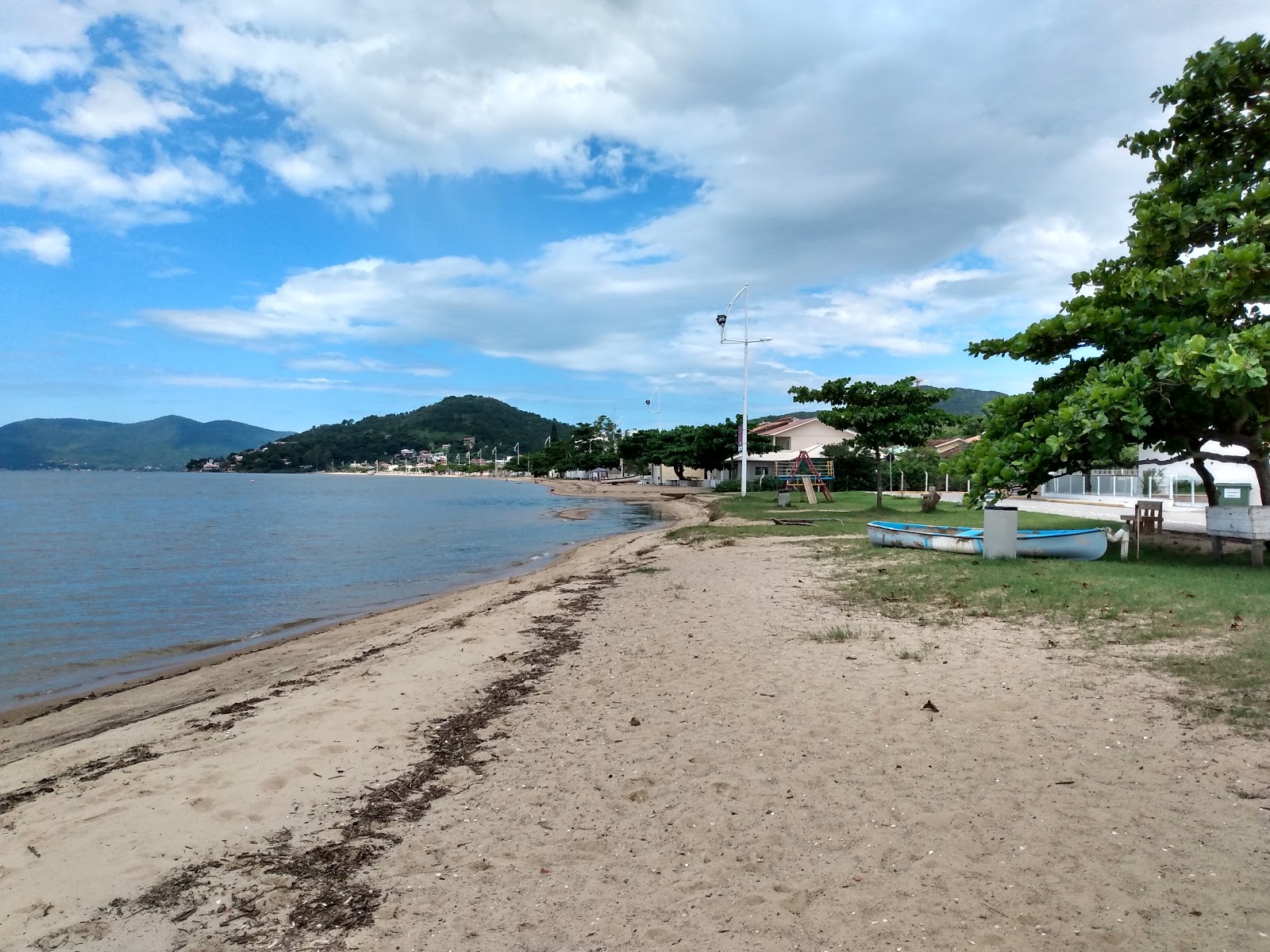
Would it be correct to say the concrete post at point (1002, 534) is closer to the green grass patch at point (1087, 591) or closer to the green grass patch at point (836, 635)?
the green grass patch at point (1087, 591)

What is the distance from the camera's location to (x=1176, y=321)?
37.5ft

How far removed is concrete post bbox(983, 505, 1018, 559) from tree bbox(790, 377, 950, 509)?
609 inches

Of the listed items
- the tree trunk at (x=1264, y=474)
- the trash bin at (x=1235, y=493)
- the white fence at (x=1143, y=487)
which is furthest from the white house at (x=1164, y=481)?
the tree trunk at (x=1264, y=474)

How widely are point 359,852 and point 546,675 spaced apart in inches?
144

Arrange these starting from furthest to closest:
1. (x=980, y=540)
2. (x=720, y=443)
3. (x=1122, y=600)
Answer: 1. (x=720, y=443)
2. (x=980, y=540)
3. (x=1122, y=600)

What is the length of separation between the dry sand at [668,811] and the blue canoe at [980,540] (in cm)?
613

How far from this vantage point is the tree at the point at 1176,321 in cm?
1072

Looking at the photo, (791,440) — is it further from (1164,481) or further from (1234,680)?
(1234,680)

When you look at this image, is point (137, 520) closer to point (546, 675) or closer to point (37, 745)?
point (37, 745)

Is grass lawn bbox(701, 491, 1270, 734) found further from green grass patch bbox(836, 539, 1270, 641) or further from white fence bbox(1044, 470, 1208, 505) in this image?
white fence bbox(1044, 470, 1208, 505)

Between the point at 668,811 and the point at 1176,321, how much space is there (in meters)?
11.6

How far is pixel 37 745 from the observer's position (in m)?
7.51

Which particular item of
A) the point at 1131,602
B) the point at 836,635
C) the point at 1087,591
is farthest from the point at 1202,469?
the point at 836,635

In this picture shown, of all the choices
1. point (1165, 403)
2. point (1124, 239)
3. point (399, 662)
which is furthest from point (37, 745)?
point (1124, 239)
